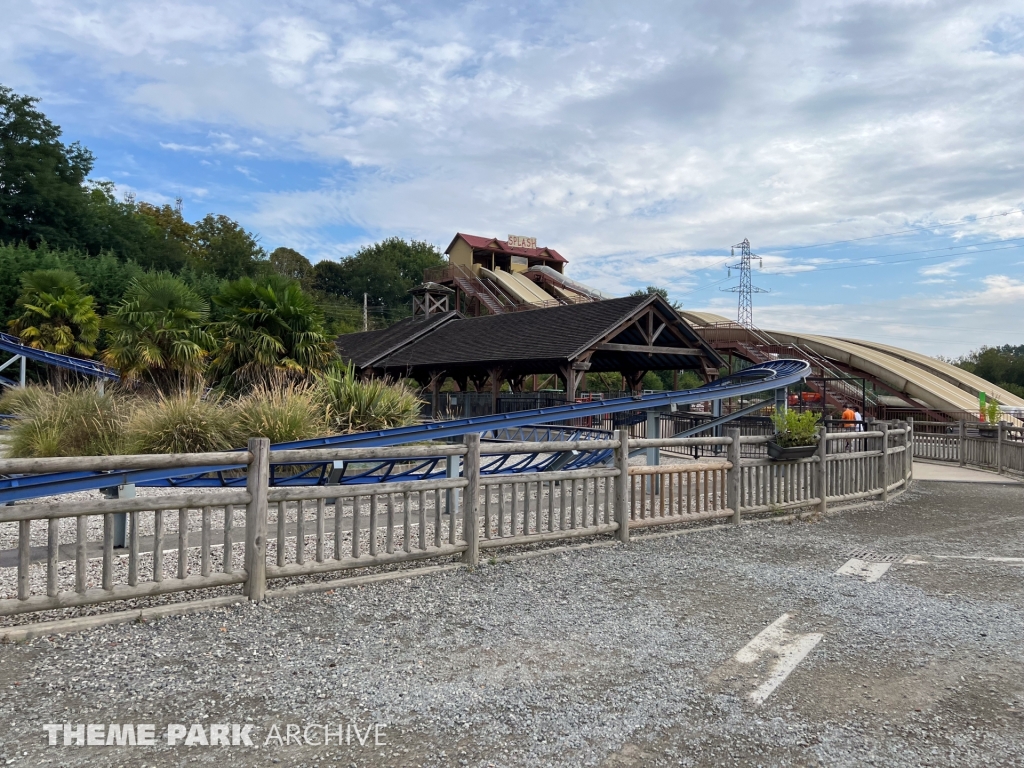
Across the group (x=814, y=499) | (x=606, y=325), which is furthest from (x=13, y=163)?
(x=814, y=499)

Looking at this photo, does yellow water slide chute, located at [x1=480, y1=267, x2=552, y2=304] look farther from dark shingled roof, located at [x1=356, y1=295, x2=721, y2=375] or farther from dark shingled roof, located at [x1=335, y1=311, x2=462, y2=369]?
dark shingled roof, located at [x1=356, y1=295, x2=721, y2=375]

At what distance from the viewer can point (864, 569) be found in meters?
6.36

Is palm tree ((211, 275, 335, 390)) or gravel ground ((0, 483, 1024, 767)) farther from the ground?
palm tree ((211, 275, 335, 390))

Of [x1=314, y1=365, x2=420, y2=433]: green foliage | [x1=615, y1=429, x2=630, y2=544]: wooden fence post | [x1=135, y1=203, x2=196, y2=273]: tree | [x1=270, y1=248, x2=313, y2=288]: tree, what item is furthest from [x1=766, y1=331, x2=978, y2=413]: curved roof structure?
A: [x1=270, y1=248, x2=313, y2=288]: tree

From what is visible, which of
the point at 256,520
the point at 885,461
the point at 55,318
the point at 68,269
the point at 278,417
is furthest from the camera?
the point at 68,269

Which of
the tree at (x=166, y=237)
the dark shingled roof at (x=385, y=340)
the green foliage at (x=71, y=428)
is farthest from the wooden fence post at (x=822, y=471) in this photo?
the tree at (x=166, y=237)

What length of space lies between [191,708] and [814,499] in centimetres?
793

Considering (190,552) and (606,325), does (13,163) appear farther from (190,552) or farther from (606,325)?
(190,552)

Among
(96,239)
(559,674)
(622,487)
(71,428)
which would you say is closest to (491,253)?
(96,239)

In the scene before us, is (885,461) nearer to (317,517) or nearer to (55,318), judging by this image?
(317,517)

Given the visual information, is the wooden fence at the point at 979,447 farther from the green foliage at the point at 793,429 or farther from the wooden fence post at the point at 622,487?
the wooden fence post at the point at 622,487

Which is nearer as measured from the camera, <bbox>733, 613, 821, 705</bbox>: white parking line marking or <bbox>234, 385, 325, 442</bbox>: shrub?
<bbox>733, 613, 821, 705</bbox>: white parking line marking

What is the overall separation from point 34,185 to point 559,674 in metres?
49.4

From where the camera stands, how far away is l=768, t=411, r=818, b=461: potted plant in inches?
336
